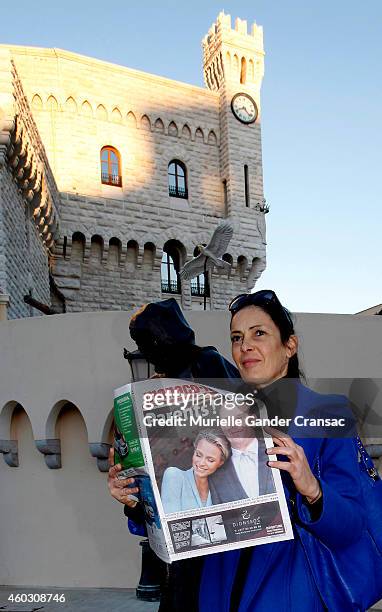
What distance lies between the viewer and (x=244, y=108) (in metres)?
21.1

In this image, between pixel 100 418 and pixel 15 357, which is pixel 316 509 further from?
pixel 15 357

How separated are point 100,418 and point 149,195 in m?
14.1

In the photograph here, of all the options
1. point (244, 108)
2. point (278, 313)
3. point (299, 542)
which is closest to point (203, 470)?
point (299, 542)

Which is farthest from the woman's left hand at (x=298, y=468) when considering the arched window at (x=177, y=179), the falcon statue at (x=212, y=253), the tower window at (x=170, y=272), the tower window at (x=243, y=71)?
the tower window at (x=243, y=71)

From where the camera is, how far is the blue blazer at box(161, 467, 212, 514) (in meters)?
1.61

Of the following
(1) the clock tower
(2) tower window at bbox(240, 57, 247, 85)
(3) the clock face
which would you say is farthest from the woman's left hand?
(2) tower window at bbox(240, 57, 247, 85)

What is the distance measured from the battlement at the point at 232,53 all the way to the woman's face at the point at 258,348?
20575mm

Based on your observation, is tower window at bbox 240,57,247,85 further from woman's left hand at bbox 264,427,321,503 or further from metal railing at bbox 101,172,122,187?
woman's left hand at bbox 264,427,321,503

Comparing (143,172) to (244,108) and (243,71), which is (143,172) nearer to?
(244,108)

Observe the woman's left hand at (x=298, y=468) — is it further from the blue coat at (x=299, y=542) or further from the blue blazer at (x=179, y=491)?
the blue blazer at (x=179, y=491)

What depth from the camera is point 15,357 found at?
260 inches

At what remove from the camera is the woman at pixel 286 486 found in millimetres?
1540

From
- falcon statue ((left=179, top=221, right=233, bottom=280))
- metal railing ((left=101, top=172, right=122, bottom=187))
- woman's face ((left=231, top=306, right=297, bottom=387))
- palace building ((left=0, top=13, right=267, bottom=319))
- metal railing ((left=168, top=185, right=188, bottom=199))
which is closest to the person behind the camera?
woman's face ((left=231, top=306, right=297, bottom=387))

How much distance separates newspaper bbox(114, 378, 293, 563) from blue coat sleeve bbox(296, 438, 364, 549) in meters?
0.08
